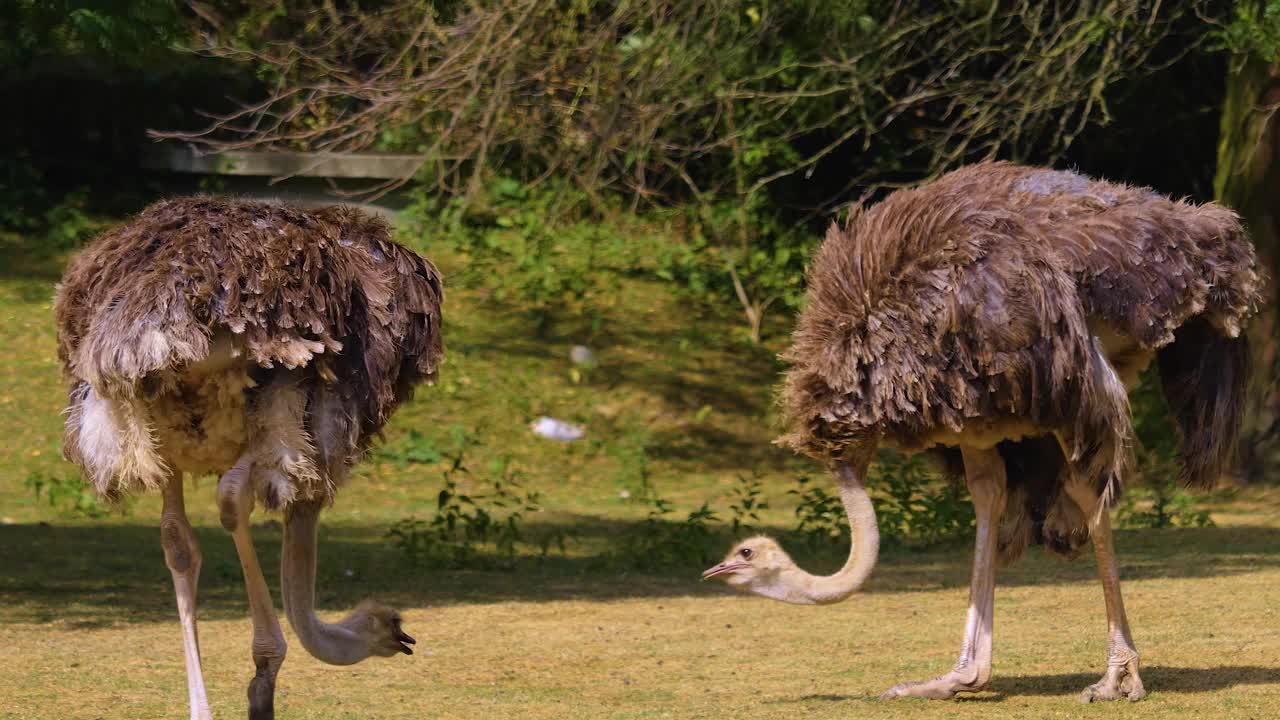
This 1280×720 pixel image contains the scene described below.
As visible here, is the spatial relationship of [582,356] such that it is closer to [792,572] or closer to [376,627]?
[792,572]

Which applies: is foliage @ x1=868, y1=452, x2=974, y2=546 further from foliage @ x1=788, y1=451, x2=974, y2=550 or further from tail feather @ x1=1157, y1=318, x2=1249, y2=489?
tail feather @ x1=1157, y1=318, x2=1249, y2=489

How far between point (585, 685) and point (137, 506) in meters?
5.72

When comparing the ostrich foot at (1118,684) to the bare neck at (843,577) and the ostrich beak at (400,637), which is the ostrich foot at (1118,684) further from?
the ostrich beak at (400,637)

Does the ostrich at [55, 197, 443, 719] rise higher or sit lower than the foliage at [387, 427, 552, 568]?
higher

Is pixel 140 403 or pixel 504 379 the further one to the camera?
pixel 504 379

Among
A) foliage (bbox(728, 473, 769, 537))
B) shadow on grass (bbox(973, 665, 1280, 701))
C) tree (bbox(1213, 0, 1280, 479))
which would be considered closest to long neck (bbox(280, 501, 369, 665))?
shadow on grass (bbox(973, 665, 1280, 701))

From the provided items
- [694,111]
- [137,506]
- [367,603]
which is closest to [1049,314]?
[367,603]

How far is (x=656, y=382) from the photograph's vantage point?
14.9 metres

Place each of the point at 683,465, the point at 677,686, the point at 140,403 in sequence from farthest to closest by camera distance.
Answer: the point at 683,465 < the point at 677,686 < the point at 140,403

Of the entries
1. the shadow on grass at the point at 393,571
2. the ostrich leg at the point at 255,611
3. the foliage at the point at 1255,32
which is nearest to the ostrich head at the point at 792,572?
the ostrich leg at the point at 255,611

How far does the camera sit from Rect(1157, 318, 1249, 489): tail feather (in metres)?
6.79

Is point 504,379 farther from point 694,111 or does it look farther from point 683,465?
point 694,111

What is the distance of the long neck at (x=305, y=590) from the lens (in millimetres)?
5691

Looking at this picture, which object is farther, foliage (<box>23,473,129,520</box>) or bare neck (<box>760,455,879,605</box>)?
foliage (<box>23,473,129,520</box>)
